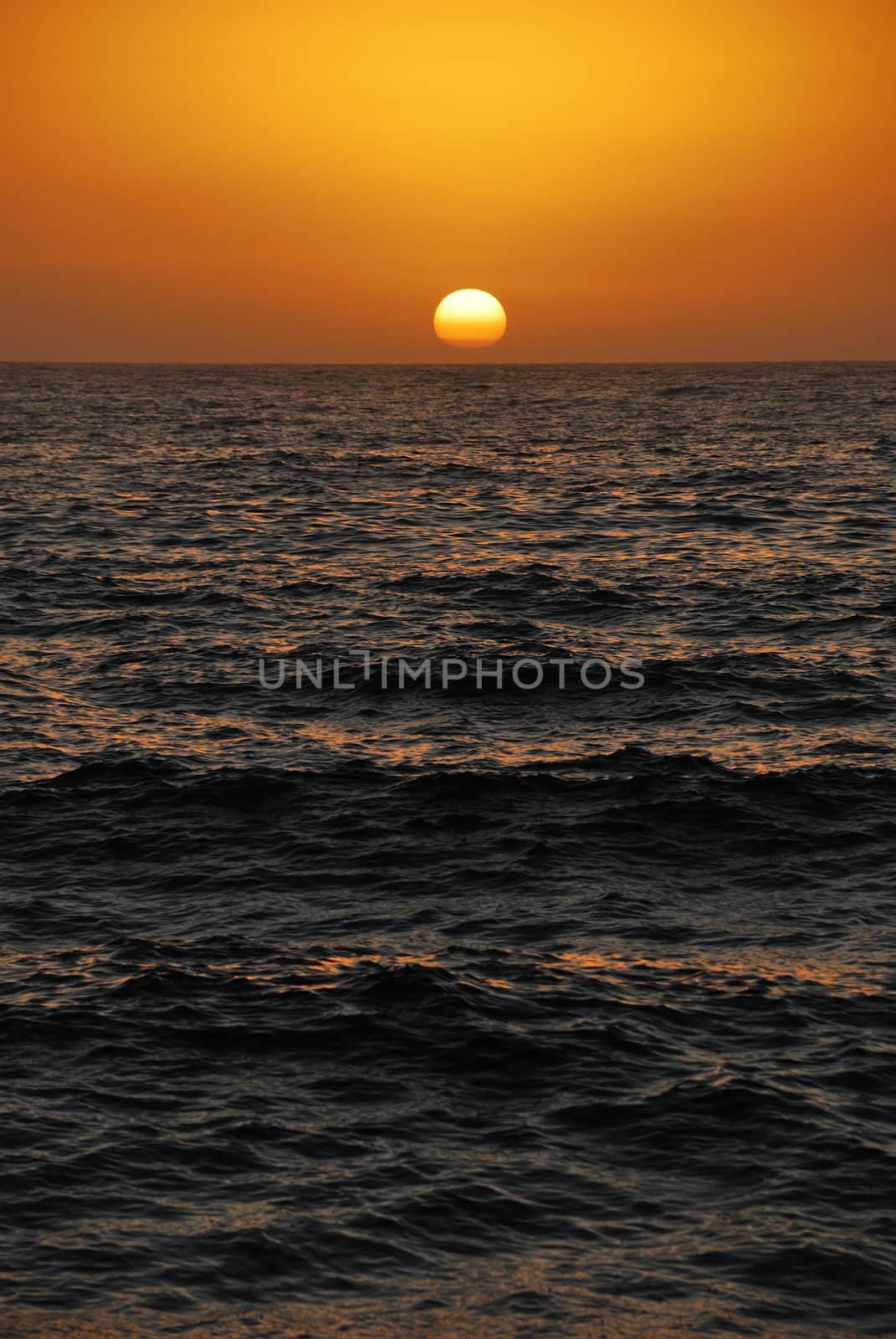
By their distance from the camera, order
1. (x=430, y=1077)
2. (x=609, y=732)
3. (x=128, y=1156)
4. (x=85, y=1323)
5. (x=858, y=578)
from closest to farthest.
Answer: (x=85, y=1323) < (x=128, y=1156) < (x=430, y=1077) < (x=609, y=732) < (x=858, y=578)

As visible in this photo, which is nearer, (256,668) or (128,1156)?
(128,1156)

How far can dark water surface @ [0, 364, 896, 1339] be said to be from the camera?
14086 mm

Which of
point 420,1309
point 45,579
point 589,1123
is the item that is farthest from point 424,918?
point 45,579

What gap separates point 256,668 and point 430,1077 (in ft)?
67.3

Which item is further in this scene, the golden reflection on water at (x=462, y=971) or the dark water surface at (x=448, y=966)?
the golden reflection on water at (x=462, y=971)

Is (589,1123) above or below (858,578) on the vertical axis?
below

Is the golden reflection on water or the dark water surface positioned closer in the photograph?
the dark water surface

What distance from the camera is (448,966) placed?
20.0 m

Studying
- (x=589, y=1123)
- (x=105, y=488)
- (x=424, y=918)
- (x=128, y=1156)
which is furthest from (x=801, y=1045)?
(x=105, y=488)

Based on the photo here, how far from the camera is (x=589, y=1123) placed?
53.6ft

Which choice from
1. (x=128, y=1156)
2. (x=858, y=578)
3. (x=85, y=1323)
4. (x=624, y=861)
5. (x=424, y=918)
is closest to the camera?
(x=85, y=1323)

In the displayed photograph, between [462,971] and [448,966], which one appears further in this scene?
[448,966]

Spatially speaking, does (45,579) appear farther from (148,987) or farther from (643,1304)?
(643,1304)

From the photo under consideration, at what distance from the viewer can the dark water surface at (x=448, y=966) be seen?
14.1 m
